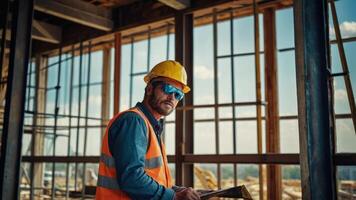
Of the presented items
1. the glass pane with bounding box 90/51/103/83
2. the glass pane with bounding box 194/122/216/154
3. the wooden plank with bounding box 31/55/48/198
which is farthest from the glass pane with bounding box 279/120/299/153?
the wooden plank with bounding box 31/55/48/198

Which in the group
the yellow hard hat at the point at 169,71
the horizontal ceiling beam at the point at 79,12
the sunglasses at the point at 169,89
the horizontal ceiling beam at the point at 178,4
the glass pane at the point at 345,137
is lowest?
the glass pane at the point at 345,137

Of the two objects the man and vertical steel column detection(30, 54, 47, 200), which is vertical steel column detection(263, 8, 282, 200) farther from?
vertical steel column detection(30, 54, 47, 200)

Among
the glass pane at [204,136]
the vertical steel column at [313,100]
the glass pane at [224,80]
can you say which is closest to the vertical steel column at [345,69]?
the vertical steel column at [313,100]

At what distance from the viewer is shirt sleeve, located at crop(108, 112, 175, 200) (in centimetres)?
252

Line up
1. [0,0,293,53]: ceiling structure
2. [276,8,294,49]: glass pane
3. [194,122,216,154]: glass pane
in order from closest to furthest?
[0,0,293,53]: ceiling structure
[276,8,294,49]: glass pane
[194,122,216,154]: glass pane

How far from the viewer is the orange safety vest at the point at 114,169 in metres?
2.66

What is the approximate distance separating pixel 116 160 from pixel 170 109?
680 millimetres

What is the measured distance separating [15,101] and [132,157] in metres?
3.58

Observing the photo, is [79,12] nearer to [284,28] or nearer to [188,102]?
[188,102]

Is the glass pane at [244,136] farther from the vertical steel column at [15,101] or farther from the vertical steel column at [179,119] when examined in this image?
the vertical steel column at [15,101]

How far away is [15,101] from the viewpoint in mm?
5438

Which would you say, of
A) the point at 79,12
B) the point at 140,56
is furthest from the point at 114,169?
the point at 140,56

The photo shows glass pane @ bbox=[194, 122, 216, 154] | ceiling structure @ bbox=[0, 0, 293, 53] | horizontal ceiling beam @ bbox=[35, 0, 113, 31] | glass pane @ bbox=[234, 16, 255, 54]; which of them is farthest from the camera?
glass pane @ bbox=[194, 122, 216, 154]

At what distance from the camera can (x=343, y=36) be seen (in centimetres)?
427
